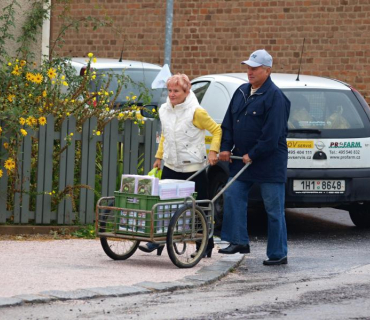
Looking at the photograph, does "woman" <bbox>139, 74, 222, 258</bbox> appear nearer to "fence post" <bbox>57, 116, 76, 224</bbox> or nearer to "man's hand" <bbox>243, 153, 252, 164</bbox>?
"man's hand" <bbox>243, 153, 252, 164</bbox>

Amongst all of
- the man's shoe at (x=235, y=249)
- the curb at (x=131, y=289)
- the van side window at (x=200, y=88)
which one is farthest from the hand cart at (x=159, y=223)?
the van side window at (x=200, y=88)

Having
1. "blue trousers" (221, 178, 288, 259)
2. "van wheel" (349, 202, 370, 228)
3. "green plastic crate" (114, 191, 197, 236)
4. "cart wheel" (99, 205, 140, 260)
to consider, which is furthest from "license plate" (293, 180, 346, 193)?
"green plastic crate" (114, 191, 197, 236)

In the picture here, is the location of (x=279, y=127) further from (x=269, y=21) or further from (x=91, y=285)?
(x=269, y=21)

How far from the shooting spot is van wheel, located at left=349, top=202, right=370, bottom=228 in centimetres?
1211

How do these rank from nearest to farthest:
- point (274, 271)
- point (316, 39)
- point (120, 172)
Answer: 1. point (274, 271)
2. point (120, 172)
3. point (316, 39)

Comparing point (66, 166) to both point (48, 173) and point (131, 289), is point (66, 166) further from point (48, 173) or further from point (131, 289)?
point (131, 289)

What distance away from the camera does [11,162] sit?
1052cm

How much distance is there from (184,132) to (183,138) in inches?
2.0

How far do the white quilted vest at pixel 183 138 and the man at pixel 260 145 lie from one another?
0.22 m

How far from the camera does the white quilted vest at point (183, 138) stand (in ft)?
30.1

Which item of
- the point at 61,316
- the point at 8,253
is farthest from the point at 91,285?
the point at 8,253

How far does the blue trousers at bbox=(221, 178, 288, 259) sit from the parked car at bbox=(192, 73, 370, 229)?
5.00 ft

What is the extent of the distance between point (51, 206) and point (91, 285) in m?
3.34

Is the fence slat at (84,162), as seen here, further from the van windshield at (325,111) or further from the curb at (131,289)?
the curb at (131,289)
